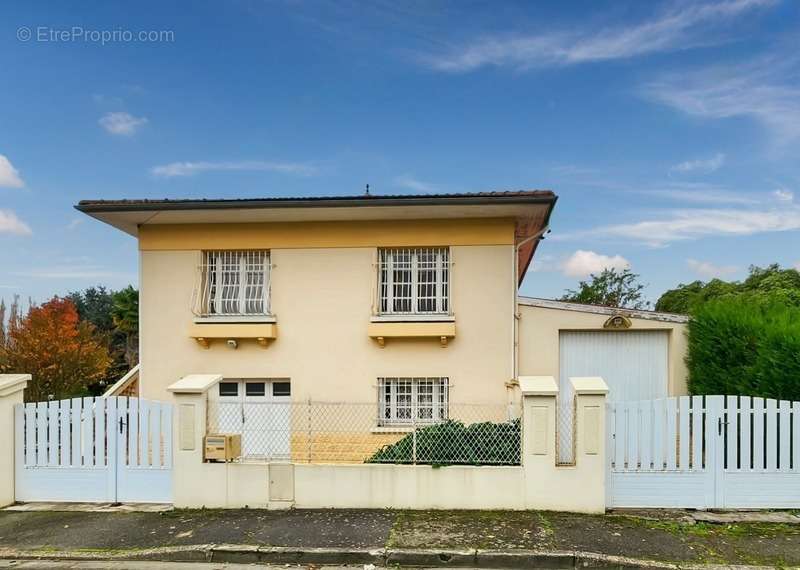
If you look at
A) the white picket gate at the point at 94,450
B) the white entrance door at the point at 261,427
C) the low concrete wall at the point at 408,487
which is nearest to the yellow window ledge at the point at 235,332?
the white entrance door at the point at 261,427

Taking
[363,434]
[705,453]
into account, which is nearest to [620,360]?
[705,453]

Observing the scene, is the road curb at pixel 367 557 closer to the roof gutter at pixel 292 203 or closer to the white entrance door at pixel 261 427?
the white entrance door at pixel 261 427

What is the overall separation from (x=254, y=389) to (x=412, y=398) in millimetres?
3136

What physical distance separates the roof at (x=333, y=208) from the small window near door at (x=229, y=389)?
3.22m

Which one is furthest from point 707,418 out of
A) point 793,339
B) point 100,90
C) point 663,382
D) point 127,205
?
point 100,90

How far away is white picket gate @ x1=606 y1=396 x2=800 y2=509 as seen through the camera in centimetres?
604

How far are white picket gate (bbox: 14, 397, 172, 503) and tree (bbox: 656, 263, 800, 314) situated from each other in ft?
66.8

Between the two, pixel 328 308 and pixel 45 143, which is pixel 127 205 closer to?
pixel 328 308

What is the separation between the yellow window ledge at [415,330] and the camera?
8969mm

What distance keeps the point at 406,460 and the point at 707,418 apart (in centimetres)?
384

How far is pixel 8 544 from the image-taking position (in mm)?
5531

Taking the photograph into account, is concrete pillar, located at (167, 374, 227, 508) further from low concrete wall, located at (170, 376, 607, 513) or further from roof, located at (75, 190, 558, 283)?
roof, located at (75, 190, 558, 283)

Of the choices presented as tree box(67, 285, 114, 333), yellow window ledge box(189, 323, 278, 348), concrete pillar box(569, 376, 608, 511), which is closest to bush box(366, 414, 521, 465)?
concrete pillar box(569, 376, 608, 511)

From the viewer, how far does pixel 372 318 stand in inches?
363
